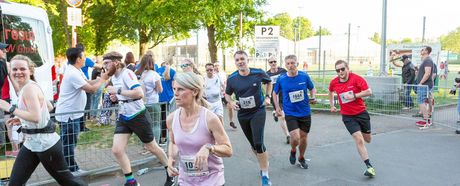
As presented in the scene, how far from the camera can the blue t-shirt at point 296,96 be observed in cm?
652

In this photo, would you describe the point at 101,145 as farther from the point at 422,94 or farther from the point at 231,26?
the point at 231,26

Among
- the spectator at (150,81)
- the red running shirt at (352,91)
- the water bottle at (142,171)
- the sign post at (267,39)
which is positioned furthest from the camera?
the sign post at (267,39)

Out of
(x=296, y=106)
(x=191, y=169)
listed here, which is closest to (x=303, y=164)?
(x=296, y=106)

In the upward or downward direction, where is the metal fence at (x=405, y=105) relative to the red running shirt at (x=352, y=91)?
downward

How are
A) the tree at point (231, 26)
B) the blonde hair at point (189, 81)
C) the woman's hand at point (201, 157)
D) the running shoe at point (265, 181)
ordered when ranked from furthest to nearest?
the tree at point (231, 26) < the running shoe at point (265, 181) < the blonde hair at point (189, 81) < the woman's hand at point (201, 157)

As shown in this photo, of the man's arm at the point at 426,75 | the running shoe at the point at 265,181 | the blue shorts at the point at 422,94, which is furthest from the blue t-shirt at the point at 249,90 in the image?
the man's arm at the point at 426,75

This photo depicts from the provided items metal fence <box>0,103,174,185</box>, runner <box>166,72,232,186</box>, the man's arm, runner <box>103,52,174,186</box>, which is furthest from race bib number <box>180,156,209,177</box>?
the man's arm

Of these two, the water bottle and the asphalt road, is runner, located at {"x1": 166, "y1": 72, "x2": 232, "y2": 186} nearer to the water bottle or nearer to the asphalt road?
the asphalt road

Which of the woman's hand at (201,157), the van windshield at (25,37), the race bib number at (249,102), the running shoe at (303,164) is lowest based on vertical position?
the running shoe at (303,164)

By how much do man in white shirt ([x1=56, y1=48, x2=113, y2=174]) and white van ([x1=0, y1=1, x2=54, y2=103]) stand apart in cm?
312

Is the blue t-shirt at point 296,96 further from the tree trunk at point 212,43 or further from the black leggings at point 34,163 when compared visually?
the tree trunk at point 212,43

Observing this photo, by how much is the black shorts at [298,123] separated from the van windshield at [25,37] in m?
5.56

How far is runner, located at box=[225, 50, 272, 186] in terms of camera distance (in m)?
5.72

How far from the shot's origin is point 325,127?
405 inches
